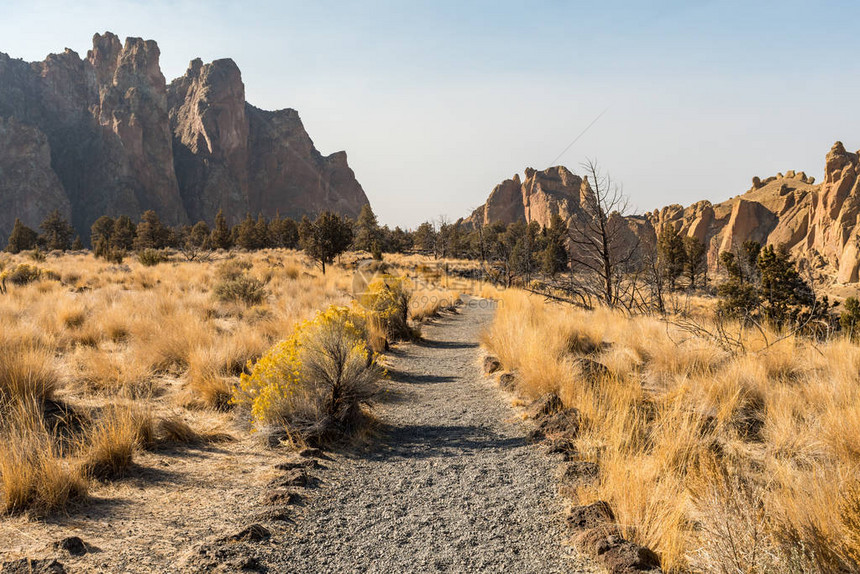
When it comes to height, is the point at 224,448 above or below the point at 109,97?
below

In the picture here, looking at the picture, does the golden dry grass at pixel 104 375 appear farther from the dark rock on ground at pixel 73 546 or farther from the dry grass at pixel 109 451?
the dark rock on ground at pixel 73 546

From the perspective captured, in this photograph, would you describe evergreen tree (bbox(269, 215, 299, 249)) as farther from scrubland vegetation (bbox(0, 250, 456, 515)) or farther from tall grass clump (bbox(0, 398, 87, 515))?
tall grass clump (bbox(0, 398, 87, 515))

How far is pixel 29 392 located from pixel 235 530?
11.8 ft

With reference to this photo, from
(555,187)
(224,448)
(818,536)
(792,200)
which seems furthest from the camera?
(555,187)

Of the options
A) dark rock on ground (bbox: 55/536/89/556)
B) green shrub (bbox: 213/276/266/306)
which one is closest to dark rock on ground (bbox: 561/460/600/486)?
dark rock on ground (bbox: 55/536/89/556)

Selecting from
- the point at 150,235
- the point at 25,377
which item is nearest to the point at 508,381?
the point at 25,377

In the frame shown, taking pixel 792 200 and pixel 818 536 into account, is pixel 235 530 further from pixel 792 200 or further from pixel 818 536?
pixel 792 200

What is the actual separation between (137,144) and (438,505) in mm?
143240

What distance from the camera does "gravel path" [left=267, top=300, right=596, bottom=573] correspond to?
2.82m

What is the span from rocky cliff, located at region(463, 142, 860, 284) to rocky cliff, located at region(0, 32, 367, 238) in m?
82.3

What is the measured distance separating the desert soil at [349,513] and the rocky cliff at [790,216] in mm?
41406

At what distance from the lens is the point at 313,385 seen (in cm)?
527

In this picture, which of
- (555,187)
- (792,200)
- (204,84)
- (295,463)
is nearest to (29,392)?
(295,463)

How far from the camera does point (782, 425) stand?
4230 mm
